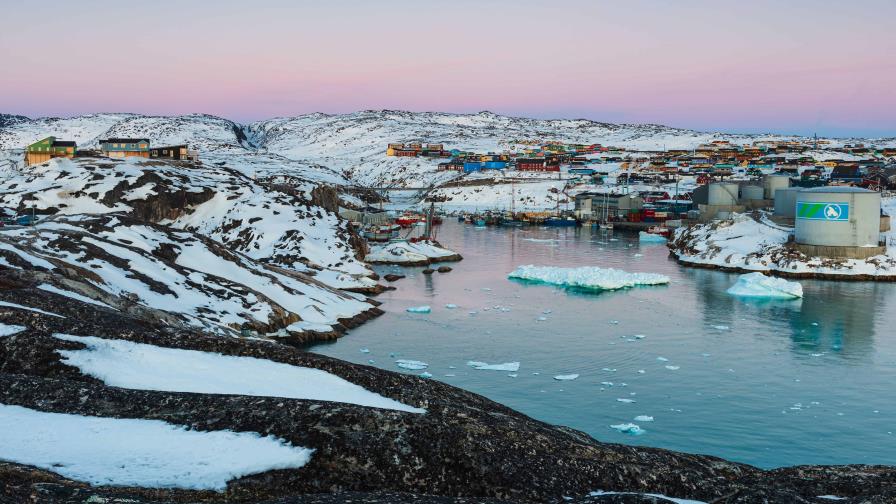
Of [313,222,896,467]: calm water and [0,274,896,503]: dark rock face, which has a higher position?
[0,274,896,503]: dark rock face

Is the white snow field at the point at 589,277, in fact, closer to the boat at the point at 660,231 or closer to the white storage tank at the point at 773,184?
the boat at the point at 660,231

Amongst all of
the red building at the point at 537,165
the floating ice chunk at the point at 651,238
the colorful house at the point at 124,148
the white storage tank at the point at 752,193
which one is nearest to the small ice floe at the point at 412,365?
the floating ice chunk at the point at 651,238

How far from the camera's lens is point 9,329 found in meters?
15.3

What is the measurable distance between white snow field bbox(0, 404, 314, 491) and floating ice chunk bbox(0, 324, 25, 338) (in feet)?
13.6

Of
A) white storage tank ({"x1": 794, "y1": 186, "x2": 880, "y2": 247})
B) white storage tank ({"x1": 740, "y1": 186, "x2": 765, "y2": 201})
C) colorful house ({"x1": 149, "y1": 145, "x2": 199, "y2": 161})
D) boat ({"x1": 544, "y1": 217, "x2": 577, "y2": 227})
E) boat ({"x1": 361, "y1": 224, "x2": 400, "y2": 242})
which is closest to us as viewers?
white storage tank ({"x1": 794, "y1": 186, "x2": 880, "y2": 247})

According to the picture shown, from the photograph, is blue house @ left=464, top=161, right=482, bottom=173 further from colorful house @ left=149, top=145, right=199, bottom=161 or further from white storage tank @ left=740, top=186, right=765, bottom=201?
white storage tank @ left=740, top=186, right=765, bottom=201

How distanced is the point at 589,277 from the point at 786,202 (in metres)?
30.8

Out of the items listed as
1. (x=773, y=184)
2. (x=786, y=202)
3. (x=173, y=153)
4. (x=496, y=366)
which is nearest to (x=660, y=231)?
(x=773, y=184)

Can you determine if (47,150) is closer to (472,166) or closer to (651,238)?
(651,238)

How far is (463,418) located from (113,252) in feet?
90.6

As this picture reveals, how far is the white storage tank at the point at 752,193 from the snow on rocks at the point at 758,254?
935cm

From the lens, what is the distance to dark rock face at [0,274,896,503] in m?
9.80

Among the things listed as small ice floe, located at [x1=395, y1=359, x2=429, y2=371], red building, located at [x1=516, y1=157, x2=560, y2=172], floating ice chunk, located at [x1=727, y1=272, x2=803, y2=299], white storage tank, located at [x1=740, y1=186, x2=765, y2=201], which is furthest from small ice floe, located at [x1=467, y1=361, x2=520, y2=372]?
red building, located at [x1=516, y1=157, x2=560, y2=172]

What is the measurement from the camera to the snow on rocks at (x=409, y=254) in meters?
65.8
